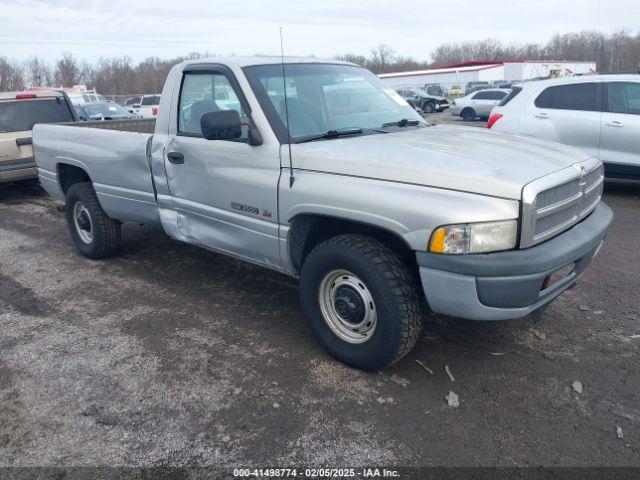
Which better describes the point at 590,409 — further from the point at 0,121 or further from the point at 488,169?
the point at 0,121

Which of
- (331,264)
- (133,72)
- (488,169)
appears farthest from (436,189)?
(133,72)

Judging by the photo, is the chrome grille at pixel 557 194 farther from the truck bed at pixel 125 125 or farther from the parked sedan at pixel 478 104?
the parked sedan at pixel 478 104

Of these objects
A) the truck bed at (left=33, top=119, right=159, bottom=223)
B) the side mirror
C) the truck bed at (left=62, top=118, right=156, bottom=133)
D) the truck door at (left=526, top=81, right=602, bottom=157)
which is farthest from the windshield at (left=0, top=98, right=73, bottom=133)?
the truck door at (left=526, top=81, right=602, bottom=157)

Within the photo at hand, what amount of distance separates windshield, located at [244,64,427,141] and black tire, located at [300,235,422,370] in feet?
2.91

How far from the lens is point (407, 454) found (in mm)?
2742

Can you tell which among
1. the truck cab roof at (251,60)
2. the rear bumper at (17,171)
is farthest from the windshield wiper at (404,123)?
A: the rear bumper at (17,171)

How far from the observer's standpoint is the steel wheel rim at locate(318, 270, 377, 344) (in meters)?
3.33

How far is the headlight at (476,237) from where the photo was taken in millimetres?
2809

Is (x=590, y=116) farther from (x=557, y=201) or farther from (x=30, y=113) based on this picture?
(x=30, y=113)

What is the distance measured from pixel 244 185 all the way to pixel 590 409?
2.56 metres

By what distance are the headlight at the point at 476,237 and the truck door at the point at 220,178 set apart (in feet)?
4.17

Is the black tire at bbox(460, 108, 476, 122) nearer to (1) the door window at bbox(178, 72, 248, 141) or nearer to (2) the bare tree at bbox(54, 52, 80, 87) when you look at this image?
(1) the door window at bbox(178, 72, 248, 141)

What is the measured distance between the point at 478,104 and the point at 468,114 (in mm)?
793

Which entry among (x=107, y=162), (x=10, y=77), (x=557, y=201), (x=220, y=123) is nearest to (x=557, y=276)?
(x=557, y=201)
